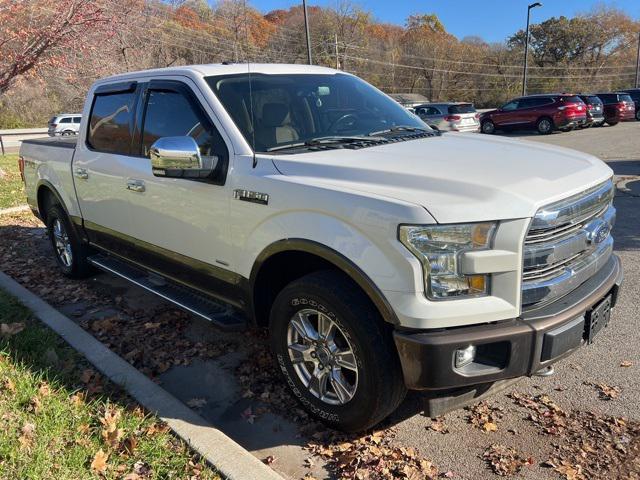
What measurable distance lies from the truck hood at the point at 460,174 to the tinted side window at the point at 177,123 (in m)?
0.60

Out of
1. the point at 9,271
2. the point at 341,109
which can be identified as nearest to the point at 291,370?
the point at 341,109

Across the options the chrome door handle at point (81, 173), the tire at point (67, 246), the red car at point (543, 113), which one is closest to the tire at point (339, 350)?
the chrome door handle at point (81, 173)

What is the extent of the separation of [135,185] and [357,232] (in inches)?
90.0

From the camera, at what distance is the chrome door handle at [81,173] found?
5031mm

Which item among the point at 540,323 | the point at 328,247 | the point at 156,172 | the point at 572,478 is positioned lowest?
the point at 572,478

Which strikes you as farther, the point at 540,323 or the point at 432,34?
the point at 432,34

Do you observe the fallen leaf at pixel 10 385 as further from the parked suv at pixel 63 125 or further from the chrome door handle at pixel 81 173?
the parked suv at pixel 63 125

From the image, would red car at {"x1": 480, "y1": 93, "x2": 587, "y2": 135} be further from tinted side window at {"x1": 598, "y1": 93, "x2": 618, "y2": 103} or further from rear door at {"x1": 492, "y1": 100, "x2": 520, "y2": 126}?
tinted side window at {"x1": 598, "y1": 93, "x2": 618, "y2": 103}

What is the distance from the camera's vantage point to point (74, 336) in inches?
166

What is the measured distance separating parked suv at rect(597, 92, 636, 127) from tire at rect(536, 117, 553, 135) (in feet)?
18.8

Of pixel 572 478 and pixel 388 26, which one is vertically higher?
pixel 388 26

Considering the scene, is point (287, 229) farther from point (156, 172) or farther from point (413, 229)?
point (156, 172)

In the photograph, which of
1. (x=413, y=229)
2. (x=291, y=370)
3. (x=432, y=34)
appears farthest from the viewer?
(x=432, y=34)

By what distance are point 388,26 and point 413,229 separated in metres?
81.5
